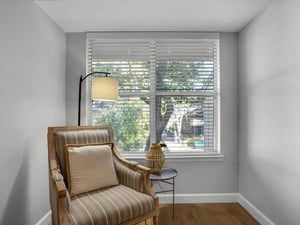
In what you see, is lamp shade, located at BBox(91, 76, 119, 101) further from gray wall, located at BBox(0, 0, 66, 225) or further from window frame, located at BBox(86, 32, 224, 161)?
window frame, located at BBox(86, 32, 224, 161)

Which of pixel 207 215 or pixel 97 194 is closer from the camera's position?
pixel 97 194

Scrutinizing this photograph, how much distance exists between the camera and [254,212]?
226 cm

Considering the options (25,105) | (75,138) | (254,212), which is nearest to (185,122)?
(254,212)

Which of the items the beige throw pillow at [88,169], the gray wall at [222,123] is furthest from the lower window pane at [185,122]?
the beige throw pillow at [88,169]

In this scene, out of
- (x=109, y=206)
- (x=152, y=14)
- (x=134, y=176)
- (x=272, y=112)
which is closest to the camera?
(x=109, y=206)

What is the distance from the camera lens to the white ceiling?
199 centimetres

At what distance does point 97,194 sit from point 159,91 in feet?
4.96

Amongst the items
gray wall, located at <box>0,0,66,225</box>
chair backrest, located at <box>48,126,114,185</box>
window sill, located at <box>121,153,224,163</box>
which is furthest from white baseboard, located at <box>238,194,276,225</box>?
gray wall, located at <box>0,0,66,225</box>

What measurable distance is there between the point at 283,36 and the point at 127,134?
1962mm

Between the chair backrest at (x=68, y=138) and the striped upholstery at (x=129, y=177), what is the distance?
0.30 meters

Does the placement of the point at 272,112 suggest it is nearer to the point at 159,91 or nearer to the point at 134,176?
the point at 159,91

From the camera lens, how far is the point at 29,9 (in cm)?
184

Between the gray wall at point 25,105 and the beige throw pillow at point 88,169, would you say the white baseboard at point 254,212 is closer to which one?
the beige throw pillow at point 88,169

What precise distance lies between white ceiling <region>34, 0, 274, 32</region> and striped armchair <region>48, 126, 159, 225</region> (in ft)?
3.97
